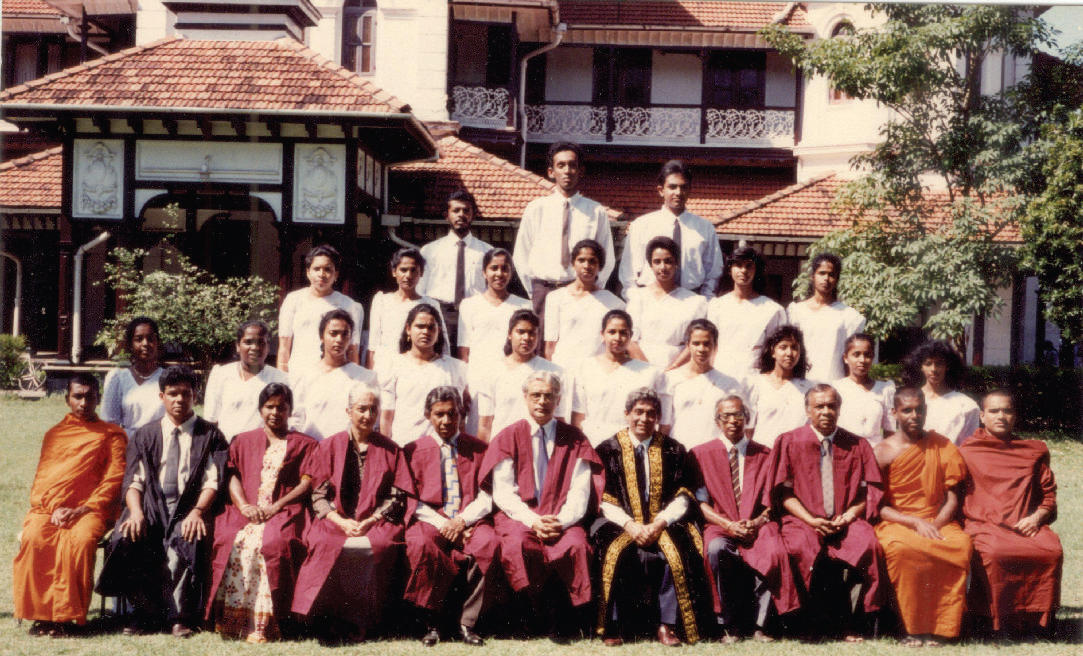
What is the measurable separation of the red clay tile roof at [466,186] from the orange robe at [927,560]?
10016 mm

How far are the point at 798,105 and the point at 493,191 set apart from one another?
333 inches

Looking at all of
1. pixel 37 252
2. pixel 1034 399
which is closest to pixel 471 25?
pixel 37 252

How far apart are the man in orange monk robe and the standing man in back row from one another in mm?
2500

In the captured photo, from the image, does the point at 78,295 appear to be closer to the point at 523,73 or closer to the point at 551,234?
the point at 551,234

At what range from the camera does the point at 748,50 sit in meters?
21.6

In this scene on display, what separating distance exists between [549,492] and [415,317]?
144cm

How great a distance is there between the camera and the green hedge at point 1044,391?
1284cm

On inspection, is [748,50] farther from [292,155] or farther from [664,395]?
[664,395]

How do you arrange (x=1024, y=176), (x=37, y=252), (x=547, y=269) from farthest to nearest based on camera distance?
1. (x=37, y=252)
2. (x=1024, y=176)
3. (x=547, y=269)

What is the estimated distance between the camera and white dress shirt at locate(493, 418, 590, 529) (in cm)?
607

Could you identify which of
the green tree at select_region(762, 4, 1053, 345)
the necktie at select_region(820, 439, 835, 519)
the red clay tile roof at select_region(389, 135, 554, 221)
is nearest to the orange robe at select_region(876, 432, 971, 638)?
the necktie at select_region(820, 439, 835, 519)

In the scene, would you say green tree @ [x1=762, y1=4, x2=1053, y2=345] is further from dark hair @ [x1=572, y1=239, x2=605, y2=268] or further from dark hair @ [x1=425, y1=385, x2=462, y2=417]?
dark hair @ [x1=425, y1=385, x2=462, y2=417]

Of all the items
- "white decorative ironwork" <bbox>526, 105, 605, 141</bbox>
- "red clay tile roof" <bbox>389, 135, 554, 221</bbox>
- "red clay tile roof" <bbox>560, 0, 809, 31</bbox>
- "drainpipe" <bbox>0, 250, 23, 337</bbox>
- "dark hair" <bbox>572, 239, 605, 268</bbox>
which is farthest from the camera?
"white decorative ironwork" <bbox>526, 105, 605, 141</bbox>

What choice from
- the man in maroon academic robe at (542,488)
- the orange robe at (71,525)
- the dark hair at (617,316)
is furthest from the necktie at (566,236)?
the orange robe at (71,525)
